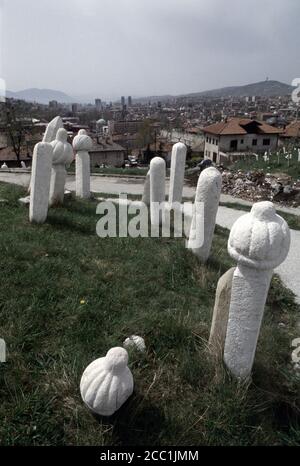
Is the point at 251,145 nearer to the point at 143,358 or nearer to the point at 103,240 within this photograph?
the point at 103,240

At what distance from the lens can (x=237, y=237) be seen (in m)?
2.83

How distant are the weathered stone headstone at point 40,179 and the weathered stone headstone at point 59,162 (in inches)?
41.2

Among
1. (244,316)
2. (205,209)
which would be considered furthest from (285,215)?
(244,316)

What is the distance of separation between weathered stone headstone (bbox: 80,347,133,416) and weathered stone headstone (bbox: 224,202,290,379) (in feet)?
3.25

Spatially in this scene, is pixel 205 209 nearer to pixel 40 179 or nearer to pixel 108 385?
pixel 40 179

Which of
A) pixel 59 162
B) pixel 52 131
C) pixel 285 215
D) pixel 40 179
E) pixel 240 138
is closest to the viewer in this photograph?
pixel 40 179

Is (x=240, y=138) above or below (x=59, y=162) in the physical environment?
below

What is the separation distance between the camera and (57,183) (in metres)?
8.06

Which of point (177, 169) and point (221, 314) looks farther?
point (177, 169)

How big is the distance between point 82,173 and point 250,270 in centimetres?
767

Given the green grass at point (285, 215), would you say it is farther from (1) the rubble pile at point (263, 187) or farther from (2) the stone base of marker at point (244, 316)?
(2) the stone base of marker at point (244, 316)

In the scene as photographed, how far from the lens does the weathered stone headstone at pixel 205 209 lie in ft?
19.3

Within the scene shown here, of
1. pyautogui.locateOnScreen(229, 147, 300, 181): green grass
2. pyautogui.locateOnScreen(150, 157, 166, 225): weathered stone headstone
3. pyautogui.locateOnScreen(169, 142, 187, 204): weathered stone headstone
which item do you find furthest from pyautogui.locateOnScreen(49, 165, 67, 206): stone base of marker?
pyautogui.locateOnScreen(229, 147, 300, 181): green grass
